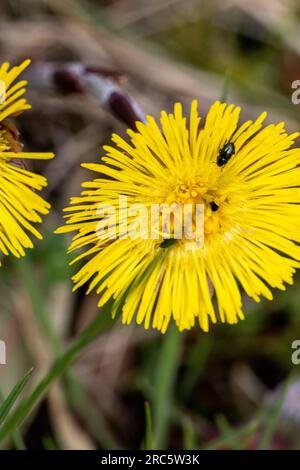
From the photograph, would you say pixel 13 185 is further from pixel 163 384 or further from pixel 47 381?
pixel 163 384

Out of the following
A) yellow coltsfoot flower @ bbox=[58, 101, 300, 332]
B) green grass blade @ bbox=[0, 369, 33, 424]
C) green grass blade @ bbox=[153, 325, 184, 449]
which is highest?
yellow coltsfoot flower @ bbox=[58, 101, 300, 332]

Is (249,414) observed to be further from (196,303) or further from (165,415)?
(196,303)

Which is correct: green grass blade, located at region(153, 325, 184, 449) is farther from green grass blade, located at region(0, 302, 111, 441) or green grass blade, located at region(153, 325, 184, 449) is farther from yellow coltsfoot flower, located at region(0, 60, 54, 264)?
yellow coltsfoot flower, located at region(0, 60, 54, 264)

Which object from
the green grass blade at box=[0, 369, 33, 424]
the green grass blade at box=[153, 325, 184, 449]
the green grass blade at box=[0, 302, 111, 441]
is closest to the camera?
the green grass blade at box=[0, 369, 33, 424]

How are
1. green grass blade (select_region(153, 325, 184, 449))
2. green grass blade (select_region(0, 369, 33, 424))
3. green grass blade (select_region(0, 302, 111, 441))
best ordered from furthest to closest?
green grass blade (select_region(153, 325, 184, 449)) → green grass blade (select_region(0, 302, 111, 441)) → green grass blade (select_region(0, 369, 33, 424))

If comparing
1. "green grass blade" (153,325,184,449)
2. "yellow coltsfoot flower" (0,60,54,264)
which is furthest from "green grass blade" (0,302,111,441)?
"green grass blade" (153,325,184,449)

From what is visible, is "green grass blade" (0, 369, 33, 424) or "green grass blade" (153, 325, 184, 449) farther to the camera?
"green grass blade" (153, 325, 184, 449)

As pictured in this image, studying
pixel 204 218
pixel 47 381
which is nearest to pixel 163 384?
pixel 47 381

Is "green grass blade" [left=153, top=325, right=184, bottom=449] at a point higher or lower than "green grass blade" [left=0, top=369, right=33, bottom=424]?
lower

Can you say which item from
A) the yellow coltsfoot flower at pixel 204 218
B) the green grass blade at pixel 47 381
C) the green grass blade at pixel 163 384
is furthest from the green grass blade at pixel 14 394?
the green grass blade at pixel 163 384
